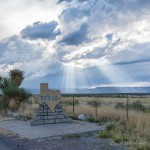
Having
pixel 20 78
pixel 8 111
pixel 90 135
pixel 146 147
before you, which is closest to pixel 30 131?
pixel 90 135

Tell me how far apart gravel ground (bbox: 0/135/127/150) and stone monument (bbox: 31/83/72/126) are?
404 cm

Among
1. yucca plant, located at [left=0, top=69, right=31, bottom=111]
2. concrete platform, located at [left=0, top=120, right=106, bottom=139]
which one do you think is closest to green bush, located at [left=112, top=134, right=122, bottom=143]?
concrete platform, located at [left=0, top=120, right=106, bottom=139]

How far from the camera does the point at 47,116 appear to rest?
60.3 ft

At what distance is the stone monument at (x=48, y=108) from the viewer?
1816 centimetres

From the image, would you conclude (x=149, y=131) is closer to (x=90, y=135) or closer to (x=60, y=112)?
(x=90, y=135)

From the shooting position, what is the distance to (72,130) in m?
15.8

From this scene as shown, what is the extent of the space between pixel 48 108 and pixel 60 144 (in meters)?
5.89

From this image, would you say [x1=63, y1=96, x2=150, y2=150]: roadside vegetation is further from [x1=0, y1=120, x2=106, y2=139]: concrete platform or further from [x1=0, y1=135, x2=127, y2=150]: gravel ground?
[x1=0, y1=120, x2=106, y2=139]: concrete platform

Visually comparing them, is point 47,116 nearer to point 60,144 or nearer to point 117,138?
point 60,144

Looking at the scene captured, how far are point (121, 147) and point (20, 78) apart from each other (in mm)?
22312

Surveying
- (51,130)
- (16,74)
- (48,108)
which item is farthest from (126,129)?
(16,74)

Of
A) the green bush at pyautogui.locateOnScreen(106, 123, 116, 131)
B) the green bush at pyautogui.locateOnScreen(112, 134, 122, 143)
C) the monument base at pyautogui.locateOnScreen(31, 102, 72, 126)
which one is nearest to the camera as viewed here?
the green bush at pyautogui.locateOnScreen(112, 134, 122, 143)

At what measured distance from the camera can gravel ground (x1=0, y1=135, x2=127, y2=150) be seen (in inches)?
465

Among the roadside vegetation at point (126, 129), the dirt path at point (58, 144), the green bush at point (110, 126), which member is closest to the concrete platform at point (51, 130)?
the green bush at point (110, 126)
